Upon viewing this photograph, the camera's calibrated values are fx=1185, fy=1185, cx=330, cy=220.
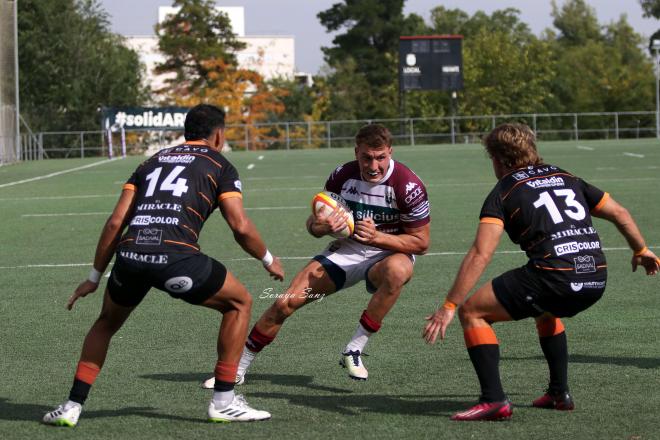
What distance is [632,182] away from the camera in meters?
25.0

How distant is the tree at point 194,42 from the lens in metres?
75.9

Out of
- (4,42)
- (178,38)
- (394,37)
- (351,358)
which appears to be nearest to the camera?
(351,358)

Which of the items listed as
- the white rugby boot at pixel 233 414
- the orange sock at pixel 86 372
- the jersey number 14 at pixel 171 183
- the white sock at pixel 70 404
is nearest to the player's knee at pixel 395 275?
the white rugby boot at pixel 233 414

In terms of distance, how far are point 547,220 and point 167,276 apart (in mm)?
1991

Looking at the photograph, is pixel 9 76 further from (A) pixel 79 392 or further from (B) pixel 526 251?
(B) pixel 526 251

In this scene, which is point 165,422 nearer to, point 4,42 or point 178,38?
point 4,42

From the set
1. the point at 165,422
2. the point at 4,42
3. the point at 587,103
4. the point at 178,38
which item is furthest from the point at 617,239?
the point at 587,103

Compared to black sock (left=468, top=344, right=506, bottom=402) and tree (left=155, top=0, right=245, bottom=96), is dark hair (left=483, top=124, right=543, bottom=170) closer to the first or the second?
black sock (left=468, top=344, right=506, bottom=402)

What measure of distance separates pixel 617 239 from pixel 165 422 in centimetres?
959

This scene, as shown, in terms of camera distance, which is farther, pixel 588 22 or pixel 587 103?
pixel 588 22

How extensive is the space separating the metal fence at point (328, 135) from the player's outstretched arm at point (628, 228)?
151 ft

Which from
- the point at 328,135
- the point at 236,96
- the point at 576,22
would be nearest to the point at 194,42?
the point at 236,96

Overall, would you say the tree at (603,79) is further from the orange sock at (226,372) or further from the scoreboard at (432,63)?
the orange sock at (226,372)

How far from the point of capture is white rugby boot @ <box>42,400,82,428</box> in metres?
6.22
